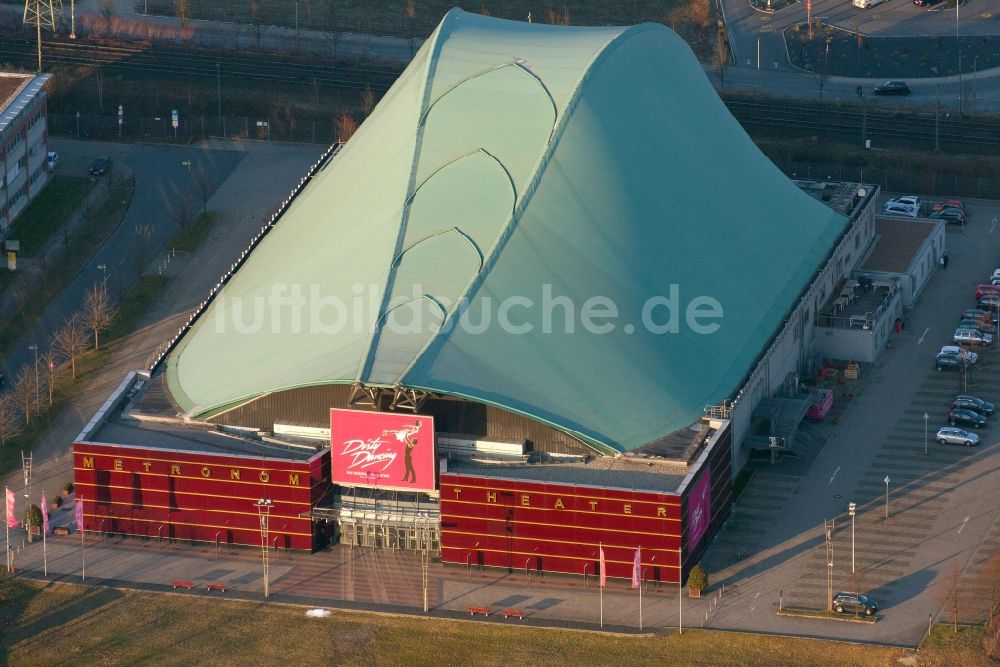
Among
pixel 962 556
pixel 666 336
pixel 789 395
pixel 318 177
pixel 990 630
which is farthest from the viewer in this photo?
pixel 318 177

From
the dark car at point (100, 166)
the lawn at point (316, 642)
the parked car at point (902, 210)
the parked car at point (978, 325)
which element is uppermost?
the dark car at point (100, 166)

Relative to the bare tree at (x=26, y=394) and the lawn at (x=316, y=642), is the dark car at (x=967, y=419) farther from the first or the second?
the bare tree at (x=26, y=394)

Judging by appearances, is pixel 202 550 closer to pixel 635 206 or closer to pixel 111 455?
pixel 111 455

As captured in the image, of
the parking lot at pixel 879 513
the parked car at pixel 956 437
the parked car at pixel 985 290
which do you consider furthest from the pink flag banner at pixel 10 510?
the parked car at pixel 985 290

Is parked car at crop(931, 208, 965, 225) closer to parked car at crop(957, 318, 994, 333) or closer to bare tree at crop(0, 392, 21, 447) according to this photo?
parked car at crop(957, 318, 994, 333)

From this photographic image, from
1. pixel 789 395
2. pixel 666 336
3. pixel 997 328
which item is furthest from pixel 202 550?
pixel 997 328

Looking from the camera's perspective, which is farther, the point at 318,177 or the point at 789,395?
the point at 318,177

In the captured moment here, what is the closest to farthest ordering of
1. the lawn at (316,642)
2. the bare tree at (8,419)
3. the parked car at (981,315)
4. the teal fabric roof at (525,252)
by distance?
the lawn at (316,642)
the teal fabric roof at (525,252)
the bare tree at (8,419)
the parked car at (981,315)
